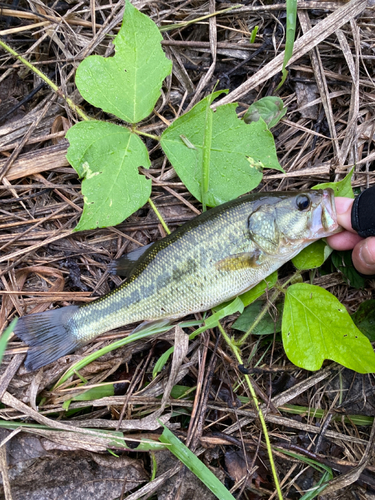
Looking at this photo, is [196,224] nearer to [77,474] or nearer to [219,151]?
[219,151]

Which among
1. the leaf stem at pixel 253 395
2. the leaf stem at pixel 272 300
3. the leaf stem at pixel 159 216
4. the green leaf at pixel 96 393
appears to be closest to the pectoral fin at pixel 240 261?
the leaf stem at pixel 272 300

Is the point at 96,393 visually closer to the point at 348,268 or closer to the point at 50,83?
the point at 348,268

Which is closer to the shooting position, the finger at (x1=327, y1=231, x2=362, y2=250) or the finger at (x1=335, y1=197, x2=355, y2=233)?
the finger at (x1=335, y1=197, x2=355, y2=233)

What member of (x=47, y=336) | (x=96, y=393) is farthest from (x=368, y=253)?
(x=47, y=336)

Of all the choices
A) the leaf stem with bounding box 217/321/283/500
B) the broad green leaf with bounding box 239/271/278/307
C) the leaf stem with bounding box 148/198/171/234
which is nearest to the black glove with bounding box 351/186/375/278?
the broad green leaf with bounding box 239/271/278/307

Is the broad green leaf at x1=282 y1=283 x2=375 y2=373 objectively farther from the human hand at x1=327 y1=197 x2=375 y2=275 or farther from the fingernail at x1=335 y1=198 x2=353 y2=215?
the fingernail at x1=335 y1=198 x2=353 y2=215
